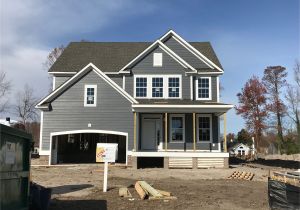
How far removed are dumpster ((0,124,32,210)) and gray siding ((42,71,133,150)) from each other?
15742 mm

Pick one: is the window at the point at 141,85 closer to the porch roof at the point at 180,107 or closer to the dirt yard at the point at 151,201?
the porch roof at the point at 180,107

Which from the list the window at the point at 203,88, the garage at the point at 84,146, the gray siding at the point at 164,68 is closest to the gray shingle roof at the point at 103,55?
the window at the point at 203,88

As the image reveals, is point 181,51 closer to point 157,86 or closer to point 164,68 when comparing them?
point 164,68

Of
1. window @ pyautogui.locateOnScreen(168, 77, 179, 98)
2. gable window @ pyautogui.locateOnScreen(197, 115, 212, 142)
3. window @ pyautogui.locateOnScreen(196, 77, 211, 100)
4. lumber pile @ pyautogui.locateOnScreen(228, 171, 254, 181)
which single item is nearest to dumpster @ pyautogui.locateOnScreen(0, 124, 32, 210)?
lumber pile @ pyautogui.locateOnScreen(228, 171, 254, 181)

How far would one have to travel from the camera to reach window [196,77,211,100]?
2548cm

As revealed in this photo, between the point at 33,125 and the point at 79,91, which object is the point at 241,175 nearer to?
the point at 79,91

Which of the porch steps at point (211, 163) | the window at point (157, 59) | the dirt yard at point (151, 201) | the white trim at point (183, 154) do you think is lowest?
the dirt yard at point (151, 201)

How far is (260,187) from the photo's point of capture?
14688 millimetres

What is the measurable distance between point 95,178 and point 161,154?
650 cm

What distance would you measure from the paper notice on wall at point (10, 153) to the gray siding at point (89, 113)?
54.3ft

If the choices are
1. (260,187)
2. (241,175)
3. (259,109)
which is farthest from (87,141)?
(259,109)

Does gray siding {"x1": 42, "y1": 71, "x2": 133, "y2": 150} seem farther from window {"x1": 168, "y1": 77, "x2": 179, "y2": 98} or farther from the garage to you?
window {"x1": 168, "y1": 77, "x2": 179, "y2": 98}

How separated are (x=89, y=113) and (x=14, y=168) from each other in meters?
16.6

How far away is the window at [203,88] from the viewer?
2548 centimetres
